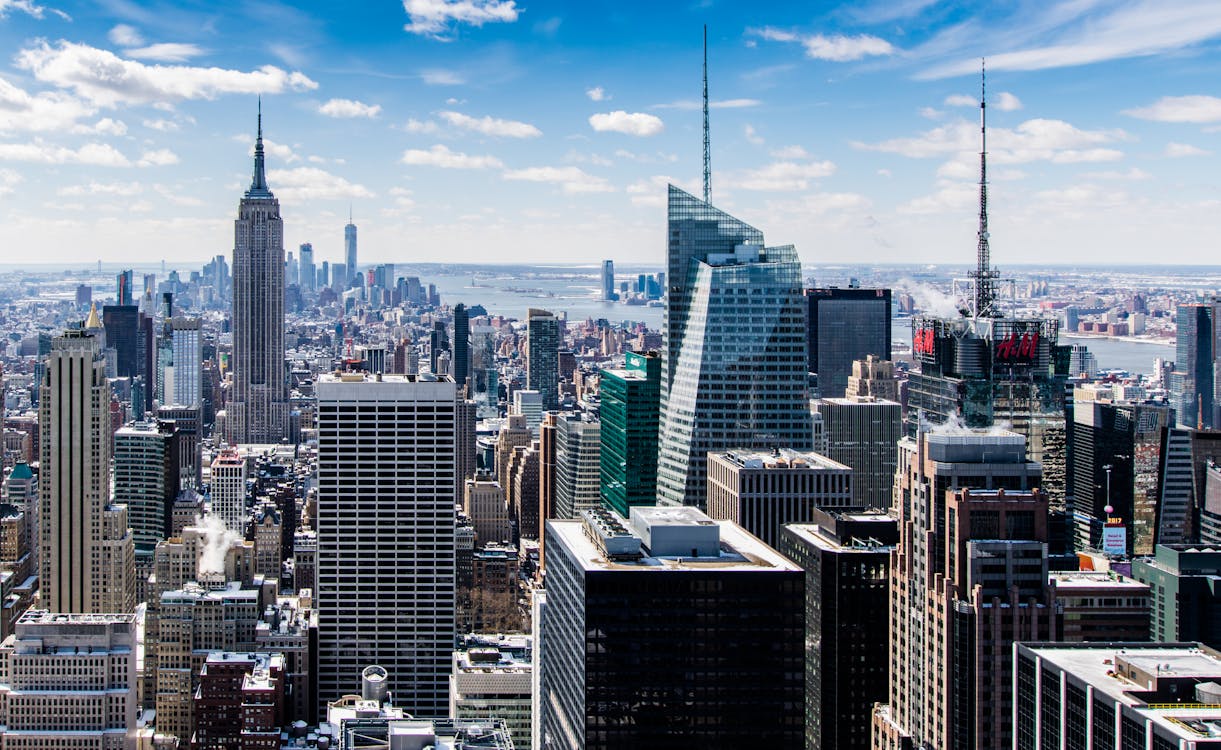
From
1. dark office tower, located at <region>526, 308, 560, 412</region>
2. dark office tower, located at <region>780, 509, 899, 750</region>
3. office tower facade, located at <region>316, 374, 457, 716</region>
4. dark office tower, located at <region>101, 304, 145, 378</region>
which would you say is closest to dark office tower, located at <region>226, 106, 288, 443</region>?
dark office tower, located at <region>101, 304, 145, 378</region>

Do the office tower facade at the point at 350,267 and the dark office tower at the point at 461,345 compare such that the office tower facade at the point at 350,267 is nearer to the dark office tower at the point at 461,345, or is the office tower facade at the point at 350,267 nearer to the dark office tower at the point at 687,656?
the dark office tower at the point at 461,345

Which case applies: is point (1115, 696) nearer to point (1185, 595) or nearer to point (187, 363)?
point (1185, 595)

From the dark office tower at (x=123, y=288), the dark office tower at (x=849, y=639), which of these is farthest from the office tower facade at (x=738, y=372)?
the dark office tower at (x=123, y=288)

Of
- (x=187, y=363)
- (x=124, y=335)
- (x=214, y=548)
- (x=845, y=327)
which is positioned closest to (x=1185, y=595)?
(x=214, y=548)

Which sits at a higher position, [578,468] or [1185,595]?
[1185,595]

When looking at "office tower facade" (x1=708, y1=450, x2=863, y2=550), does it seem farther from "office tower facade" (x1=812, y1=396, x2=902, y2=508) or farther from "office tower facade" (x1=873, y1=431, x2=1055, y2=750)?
"office tower facade" (x1=812, y1=396, x2=902, y2=508)

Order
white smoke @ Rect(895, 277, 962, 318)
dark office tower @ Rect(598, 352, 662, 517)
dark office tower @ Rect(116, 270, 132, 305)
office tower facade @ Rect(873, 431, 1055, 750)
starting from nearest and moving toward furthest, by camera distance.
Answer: office tower facade @ Rect(873, 431, 1055, 750)
dark office tower @ Rect(598, 352, 662, 517)
white smoke @ Rect(895, 277, 962, 318)
dark office tower @ Rect(116, 270, 132, 305)
